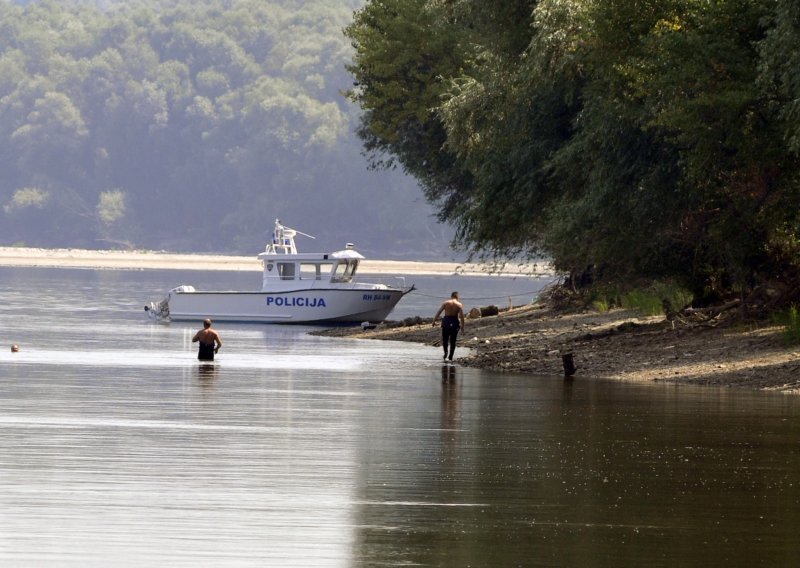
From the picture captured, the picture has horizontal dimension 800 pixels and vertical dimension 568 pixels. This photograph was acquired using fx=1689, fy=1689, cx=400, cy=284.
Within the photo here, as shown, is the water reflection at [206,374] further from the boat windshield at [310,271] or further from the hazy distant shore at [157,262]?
the hazy distant shore at [157,262]

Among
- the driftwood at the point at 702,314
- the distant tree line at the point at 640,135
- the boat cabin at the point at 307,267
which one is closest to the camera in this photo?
the distant tree line at the point at 640,135

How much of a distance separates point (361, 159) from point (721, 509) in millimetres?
159928

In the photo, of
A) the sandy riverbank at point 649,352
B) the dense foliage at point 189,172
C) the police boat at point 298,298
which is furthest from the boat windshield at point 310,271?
the dense foliage at point 189,172

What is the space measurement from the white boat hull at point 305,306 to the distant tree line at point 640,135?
617 inches

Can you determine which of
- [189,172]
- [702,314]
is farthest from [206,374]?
[189,172]

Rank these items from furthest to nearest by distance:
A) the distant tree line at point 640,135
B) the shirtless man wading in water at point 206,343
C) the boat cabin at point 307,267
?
1. the boat cabin at point 307,267
2. the shirtless man wading in water at point 206,343
3. the distant tree line at point 640,135

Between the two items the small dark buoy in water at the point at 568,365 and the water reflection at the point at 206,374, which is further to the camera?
the small dark buoy in water at the point at 568,365

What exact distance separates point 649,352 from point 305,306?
83.8 feet

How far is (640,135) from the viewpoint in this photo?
95.1 feet

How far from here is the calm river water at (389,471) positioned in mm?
11188

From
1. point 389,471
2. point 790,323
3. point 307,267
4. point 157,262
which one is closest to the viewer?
point 389,471

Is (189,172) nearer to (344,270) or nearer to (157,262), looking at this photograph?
(157,262)

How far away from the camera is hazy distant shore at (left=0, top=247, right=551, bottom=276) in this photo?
494 feet

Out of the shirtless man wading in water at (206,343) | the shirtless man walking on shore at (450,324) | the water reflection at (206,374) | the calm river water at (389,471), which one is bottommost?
the calm river water at (389,471)
